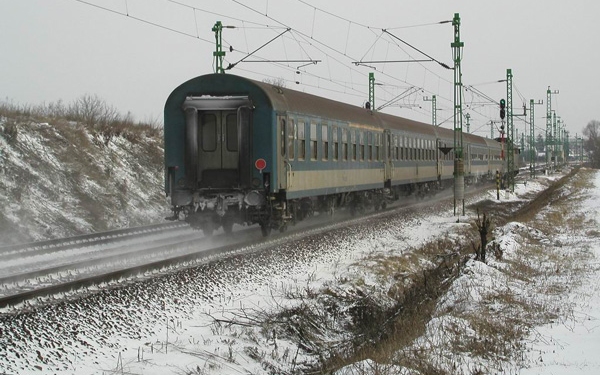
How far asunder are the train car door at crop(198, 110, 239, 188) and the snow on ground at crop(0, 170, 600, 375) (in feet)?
10.5

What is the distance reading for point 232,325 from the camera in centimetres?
871

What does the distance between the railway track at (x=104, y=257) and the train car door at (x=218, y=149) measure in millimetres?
1485

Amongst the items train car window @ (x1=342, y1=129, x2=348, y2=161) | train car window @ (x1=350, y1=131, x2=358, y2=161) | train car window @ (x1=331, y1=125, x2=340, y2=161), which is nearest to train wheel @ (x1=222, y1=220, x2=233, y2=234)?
train car window @ (x1=331, y1=125, x2=340, y2=161)

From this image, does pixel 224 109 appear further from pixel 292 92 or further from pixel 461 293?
pixel 461 293

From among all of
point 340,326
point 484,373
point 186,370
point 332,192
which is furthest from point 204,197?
point 484,373

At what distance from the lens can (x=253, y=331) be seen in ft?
28.1

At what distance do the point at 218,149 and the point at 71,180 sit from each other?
8.78 meters

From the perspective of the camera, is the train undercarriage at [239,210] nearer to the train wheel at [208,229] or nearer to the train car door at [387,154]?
the train wheel at [208,229]

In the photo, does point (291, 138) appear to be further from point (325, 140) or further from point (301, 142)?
point (325, 140)

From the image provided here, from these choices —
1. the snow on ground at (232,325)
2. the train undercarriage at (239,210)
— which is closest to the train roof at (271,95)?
the train undercarriage at (239,210)

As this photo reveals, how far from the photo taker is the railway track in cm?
1009

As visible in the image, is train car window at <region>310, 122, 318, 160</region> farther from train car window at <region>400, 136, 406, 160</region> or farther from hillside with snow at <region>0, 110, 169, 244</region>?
train car window at <region>400, 136, 406, 160</region>

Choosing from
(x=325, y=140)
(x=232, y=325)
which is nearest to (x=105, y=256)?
(x=232, y=325)

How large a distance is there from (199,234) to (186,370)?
39.3ft
